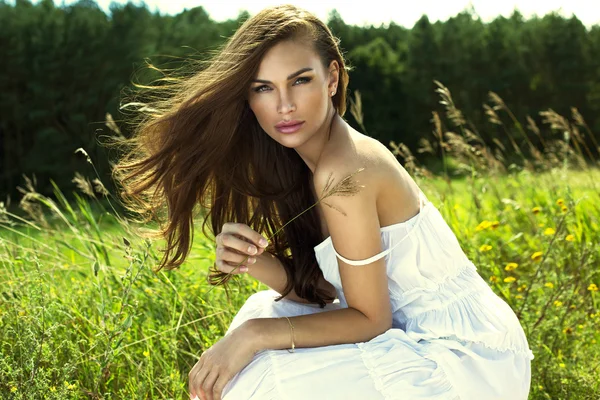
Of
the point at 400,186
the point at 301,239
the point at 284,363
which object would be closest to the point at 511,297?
the point at 301,239

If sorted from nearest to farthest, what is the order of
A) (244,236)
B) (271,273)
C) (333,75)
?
(244,236) < (333,75) < (271,273)

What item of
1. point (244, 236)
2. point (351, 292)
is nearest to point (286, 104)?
point (244, 236)

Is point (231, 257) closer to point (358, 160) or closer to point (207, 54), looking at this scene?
point (358, 160)

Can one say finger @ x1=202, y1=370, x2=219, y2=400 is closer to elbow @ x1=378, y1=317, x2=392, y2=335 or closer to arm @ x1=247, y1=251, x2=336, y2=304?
elbow @ x1=378, y1=317, x2=392, y2=335

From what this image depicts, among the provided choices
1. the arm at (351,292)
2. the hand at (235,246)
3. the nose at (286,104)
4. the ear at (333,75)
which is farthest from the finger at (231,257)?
the ear at (333,75)

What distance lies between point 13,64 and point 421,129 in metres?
7.26

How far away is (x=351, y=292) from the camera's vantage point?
231 cm

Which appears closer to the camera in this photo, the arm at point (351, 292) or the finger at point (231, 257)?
the arm at point (351, 292)

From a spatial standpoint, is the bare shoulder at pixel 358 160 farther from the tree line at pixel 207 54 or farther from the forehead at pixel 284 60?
the tree line at pixel 207 54

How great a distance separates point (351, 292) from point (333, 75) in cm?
78

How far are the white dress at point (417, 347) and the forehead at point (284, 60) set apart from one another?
579mm

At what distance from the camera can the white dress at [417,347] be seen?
6.94ft

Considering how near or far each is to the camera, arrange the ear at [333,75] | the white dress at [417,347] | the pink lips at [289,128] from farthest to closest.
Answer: the ear at [333,75]
the pink lips at [289,128]
the white dress at [417,347]

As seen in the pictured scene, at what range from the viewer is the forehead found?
95.5 inches
